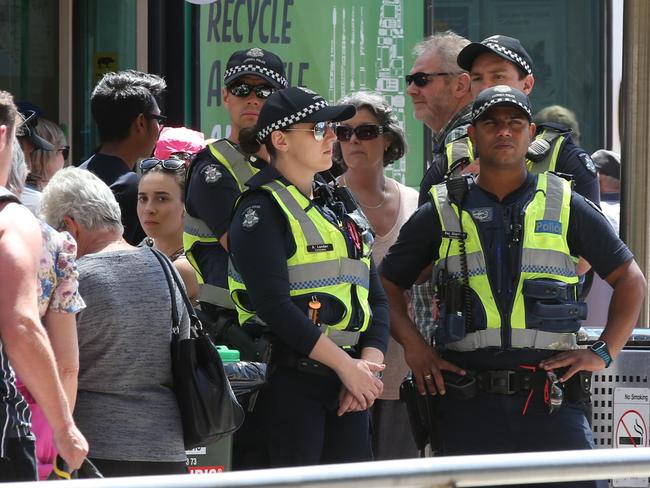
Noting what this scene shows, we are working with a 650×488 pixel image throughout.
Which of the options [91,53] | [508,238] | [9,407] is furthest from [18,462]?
[91,53]

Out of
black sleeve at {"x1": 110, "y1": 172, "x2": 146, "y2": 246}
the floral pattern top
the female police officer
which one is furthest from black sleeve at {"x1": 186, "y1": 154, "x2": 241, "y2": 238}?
the floral pattern top

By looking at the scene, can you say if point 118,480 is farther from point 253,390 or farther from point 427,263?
point 427,263

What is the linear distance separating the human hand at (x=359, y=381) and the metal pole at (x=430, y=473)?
1669 millimetres

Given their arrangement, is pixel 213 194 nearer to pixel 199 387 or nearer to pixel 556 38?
pixel 199 387

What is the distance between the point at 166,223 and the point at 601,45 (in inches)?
142

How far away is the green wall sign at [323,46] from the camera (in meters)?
7.70

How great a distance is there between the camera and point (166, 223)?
5.72m

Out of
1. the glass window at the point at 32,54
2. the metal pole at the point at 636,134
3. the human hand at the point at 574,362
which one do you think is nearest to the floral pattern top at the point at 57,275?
the human hand at the point at 574,362

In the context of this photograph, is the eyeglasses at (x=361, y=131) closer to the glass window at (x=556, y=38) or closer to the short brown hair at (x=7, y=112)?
the glass window at (x=556, y=38)

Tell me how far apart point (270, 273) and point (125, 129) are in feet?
6.38

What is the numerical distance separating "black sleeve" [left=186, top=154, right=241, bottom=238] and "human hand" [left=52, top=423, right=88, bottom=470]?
1465 millimetres

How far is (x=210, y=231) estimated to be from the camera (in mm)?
5145

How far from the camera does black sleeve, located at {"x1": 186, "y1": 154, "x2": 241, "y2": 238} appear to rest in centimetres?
505

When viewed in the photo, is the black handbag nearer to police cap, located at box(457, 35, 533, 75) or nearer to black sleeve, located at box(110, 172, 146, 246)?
black sleeve, located at box(110, 172, 146, 246)
